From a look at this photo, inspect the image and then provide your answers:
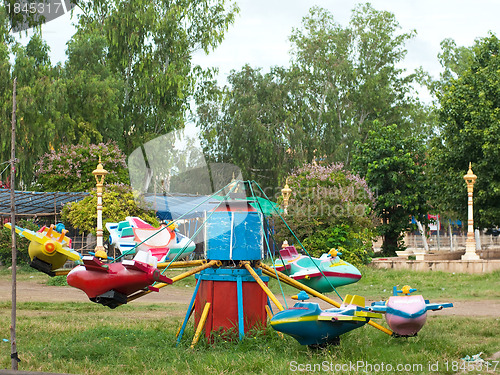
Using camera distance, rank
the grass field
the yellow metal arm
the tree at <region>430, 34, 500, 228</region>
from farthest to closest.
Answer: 1. the tree at <region>430, 34, 500, 228</region>
2. the yellow metal arm
3. the grass field

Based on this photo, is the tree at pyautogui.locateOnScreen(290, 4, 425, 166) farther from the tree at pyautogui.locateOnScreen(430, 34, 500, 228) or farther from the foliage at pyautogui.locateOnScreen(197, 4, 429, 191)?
the tree at pyautogui.locateOnScreen(430, 34, 500, 228)

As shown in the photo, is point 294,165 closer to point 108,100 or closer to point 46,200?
point 108,100

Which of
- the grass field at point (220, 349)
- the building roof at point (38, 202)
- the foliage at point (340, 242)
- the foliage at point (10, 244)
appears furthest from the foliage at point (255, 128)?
the grass field at point (220, 349)

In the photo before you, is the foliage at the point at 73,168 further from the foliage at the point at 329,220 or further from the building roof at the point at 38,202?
the foliage at the point at 329,220

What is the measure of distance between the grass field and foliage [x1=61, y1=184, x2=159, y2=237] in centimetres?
1304

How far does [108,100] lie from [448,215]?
69.7 feet

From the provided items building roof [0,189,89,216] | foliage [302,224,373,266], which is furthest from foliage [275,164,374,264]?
building roof [0,189,89,216]

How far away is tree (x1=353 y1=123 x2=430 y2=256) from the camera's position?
106 feet

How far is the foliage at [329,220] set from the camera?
22.8 metres

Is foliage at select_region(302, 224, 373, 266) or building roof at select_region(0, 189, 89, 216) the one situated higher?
building roof at select_region(0, 189, 89, 216)

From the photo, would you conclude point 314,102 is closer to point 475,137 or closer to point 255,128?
point 255,128

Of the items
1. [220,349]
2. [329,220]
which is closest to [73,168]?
[329,220]

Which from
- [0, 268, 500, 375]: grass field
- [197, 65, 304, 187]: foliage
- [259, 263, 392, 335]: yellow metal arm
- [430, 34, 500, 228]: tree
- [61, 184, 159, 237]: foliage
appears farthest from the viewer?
[197, 65, 304, 187]: foliage

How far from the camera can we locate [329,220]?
23.0m
